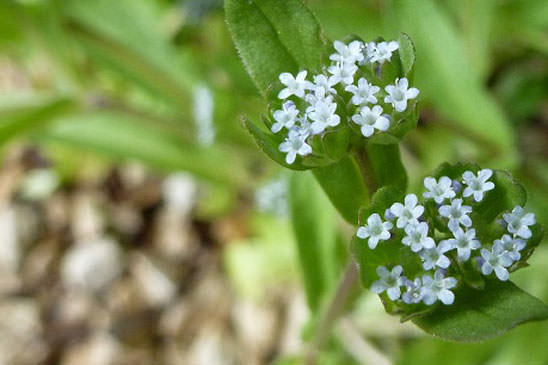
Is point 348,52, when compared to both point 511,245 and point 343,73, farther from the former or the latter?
point 511,245

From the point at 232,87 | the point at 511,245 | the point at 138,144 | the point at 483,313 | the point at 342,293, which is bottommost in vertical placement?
the point at 138,144

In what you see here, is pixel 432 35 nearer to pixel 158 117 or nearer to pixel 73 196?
pixel 158 117

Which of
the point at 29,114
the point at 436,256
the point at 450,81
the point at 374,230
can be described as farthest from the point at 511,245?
the point at 29,114

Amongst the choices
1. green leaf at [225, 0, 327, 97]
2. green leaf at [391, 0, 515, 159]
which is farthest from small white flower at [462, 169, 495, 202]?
green leaf at [391, 0, 515, 159]

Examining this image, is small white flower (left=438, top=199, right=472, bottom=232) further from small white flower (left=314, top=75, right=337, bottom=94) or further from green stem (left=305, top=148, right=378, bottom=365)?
small white flower (left=314, top=75, right=337, bottom=94)

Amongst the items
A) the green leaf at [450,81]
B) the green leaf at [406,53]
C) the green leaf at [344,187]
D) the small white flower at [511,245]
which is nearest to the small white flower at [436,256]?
the small white flower at [511,245]

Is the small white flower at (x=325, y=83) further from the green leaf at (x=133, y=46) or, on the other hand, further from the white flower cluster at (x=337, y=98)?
the green leaf at (x=133, y=46)
